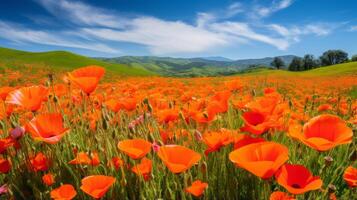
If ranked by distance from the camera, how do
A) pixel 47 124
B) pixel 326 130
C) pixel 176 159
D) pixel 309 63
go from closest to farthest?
pixel 176 159 < pixel 326 130 < pixel 47 124 < pixel 309 63

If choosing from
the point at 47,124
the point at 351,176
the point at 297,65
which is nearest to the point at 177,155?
the point at 47,124

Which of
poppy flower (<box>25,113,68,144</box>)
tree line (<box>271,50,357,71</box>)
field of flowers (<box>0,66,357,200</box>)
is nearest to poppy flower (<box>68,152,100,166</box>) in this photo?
field of flowers (<box>0,66,357,200</box>)

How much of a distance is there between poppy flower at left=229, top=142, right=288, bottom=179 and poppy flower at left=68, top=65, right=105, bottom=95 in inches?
43.8

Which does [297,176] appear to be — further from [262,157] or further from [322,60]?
[322,60]

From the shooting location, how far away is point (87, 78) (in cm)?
201

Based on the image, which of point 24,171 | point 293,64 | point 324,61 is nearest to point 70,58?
point 24,171

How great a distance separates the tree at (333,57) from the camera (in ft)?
315

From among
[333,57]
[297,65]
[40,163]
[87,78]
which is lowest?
[297,65]

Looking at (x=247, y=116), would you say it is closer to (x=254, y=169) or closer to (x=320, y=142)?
(x=320, y=142)

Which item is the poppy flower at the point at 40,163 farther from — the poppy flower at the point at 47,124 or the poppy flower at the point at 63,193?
the poppy flower at the point at 63,193

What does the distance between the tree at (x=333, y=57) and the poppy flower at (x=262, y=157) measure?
105 m

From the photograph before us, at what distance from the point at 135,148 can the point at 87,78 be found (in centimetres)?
68

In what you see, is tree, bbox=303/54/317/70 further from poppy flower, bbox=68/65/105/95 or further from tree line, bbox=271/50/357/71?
poppy flower, bbox=68/65/105/95

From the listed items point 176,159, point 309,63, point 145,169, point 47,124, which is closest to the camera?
point 176,159
